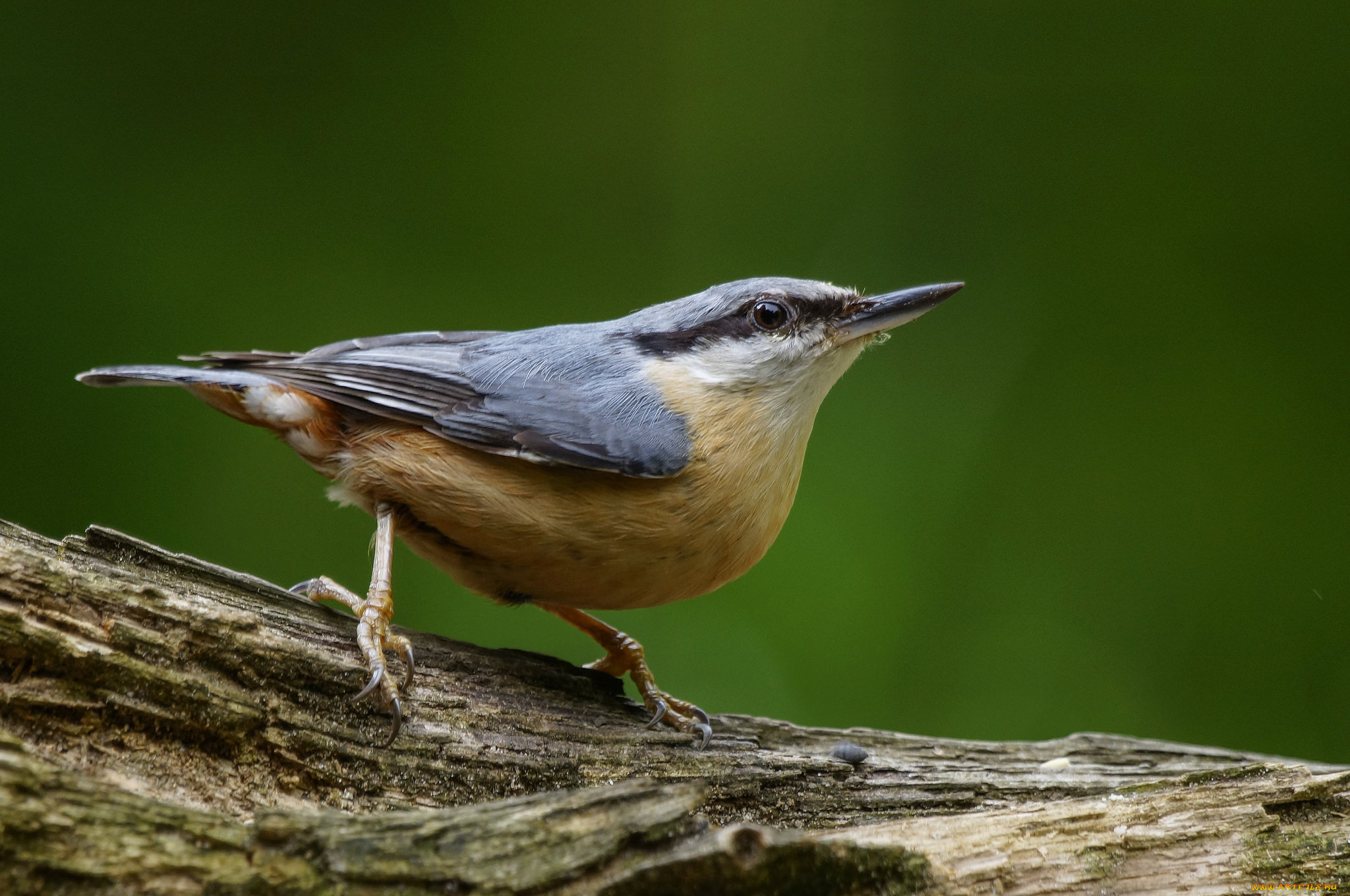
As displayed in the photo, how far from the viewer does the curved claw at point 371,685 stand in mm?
2072

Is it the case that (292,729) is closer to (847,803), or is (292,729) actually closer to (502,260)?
(847,803)

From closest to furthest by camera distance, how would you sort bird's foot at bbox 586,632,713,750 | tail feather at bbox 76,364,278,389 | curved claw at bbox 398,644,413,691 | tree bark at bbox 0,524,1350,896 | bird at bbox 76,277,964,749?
1. tree bark at bbox 0,524,1350,896
2. curved claw at bbox 398,644,413,691
3. bird at bbox 76,277,964,749
4. tail feather at bbox 76,364,278,389
5. bird's foot at bbox 586,632,713,750

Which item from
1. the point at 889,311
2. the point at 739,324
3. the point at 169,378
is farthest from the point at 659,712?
the point at 169,378

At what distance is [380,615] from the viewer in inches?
90.2

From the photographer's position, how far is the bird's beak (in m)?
A: 2.70

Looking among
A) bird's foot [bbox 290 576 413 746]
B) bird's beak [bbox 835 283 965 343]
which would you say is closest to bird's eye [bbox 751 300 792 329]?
bird's beak [bbox 835 283 965 343]

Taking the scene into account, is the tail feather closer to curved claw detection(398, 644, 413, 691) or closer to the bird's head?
curved claw detection(398, 644, 413, 691)

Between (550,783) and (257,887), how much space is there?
829mm

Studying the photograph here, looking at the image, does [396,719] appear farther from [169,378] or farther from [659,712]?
[169,378]

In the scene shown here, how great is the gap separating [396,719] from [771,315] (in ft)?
4.80

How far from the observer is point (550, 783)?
2125 millimetres

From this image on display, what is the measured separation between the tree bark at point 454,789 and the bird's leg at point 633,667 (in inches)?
3.6

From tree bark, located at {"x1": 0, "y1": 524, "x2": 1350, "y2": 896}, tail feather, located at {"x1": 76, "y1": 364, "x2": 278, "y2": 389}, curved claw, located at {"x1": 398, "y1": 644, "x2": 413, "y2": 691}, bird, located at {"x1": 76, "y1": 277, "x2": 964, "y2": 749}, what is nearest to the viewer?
tree bark, located at {"x1": 0, "y1": 524, "x2": 1350, "y2": 896}

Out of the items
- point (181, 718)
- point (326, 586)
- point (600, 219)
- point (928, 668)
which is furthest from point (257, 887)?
point (600, 219)
